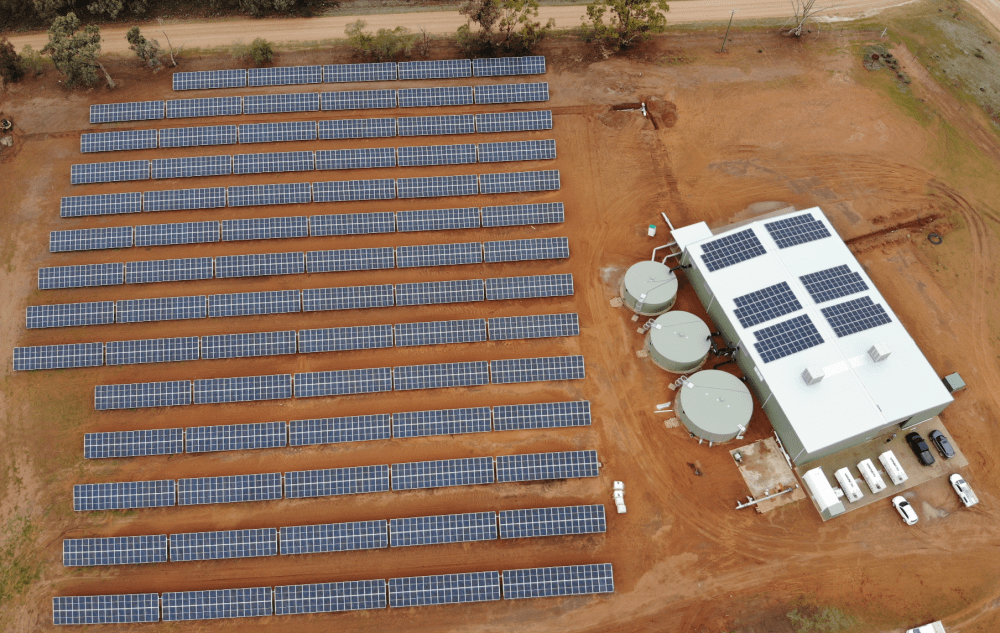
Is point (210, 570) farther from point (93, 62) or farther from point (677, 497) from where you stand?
point (93, 62)

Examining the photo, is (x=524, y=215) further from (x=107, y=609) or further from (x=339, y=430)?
(x=107, y=609)

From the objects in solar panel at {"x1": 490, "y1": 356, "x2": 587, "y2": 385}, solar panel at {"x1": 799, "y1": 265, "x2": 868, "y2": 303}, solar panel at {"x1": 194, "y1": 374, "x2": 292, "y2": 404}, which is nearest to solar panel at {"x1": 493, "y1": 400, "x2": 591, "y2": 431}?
solar panel at {"x1": 490, "y1": 356, "x2": 587, "y2": 385}

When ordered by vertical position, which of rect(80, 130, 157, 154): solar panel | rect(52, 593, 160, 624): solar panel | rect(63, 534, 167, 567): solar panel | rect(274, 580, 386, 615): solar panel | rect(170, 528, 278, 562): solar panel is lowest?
rect(274, 580, 386, 615): solar panel

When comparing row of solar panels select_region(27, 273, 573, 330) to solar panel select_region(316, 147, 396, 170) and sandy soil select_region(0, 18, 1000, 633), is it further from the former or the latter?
solar panel select_region(316, 147, 396, 170)

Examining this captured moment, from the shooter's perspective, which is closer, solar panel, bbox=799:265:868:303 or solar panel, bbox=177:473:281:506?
solar panel, bbox=177:473:281:506

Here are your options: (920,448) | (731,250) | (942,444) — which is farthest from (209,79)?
(942,444)
